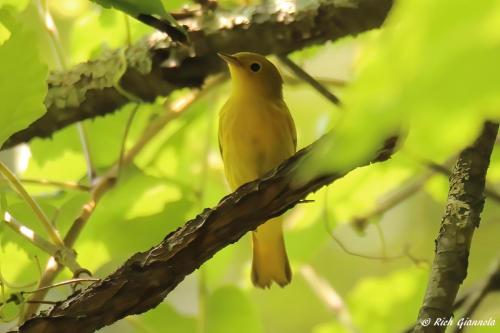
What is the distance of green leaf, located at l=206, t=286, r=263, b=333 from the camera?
111 cm

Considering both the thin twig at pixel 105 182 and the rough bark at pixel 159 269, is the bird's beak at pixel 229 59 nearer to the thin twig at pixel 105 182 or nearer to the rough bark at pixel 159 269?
the thin twig at pixel 105 182

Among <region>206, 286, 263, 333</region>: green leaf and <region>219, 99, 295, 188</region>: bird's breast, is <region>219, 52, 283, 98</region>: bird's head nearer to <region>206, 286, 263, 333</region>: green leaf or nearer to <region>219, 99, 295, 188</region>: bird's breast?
<region>219, 99, 295, 188</region>: bird's breast

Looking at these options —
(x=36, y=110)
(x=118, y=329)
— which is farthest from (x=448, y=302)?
(x=118, y=329)

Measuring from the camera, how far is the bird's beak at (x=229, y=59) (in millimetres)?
1071

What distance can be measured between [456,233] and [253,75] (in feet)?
2.01

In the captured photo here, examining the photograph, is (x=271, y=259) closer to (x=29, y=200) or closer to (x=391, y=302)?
(x=391, y=302)

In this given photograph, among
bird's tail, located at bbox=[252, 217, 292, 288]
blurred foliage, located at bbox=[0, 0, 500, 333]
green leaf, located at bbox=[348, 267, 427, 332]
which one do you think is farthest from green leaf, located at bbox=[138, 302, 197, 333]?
green leaf, located at bbox=[348, 267, 427, 332]

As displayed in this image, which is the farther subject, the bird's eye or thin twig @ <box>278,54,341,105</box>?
the bird's eye

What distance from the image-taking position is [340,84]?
119cm

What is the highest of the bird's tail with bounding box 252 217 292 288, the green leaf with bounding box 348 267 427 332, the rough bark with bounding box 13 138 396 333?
the rough bark with bounding box 13 138 396 333

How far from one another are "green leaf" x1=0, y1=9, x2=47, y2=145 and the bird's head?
439 mm

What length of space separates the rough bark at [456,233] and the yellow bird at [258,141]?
0.48m

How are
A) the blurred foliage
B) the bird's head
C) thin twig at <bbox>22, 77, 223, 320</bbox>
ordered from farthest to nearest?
the bird's head → thin twig at <bbox>22, 77, 223, 320</bbox> → the blurred foliage

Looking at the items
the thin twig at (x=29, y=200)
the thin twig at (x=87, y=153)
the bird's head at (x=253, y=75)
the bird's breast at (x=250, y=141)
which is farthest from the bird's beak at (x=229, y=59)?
the thin twig at (x=29, y=200)
